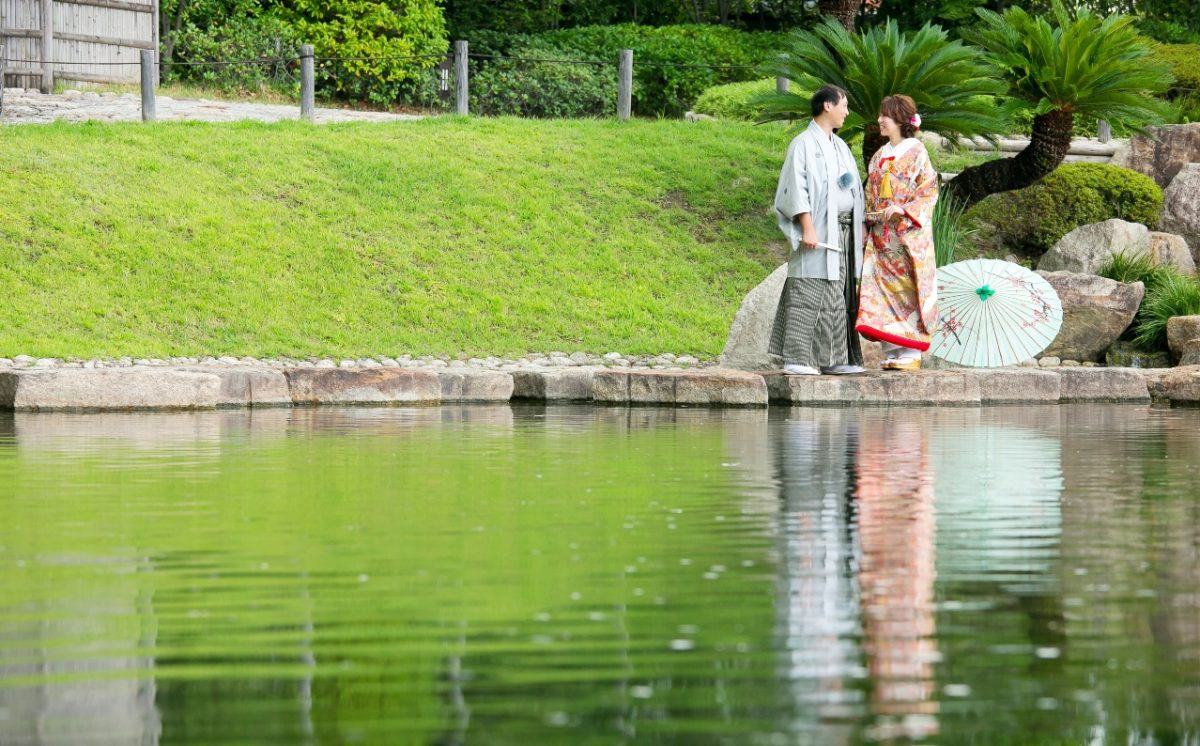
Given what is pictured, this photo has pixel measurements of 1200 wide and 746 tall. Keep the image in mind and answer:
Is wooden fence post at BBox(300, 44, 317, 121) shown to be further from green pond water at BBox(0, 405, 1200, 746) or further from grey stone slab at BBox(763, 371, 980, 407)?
green pond water at BBox(0, 405, 1200, 746)

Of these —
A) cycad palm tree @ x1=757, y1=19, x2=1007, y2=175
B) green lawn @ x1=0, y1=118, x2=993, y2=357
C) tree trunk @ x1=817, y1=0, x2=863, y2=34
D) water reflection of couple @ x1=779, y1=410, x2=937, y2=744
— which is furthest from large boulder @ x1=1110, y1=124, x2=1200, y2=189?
water reflection of couple @ x1=779, y1=410, x2=937, y2=744

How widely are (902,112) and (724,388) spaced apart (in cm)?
234

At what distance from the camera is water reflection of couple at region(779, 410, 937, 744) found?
332 centimetres

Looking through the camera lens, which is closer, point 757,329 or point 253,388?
point 253,388

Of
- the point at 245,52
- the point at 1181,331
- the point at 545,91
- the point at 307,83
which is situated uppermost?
the point at 245,52

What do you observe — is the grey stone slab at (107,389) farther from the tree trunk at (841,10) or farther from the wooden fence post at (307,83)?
the tree trunk at (841,10)

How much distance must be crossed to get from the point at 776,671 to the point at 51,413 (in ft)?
30.3

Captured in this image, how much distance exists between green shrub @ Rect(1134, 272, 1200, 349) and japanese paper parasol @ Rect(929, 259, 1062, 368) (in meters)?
4.00

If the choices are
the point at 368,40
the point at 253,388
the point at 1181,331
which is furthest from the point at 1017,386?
the point at 368,40

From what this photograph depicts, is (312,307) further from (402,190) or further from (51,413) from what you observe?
(51,413)

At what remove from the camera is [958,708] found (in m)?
3.24

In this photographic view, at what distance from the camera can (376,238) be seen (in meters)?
18.9

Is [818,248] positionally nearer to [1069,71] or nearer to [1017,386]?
[1017,386]

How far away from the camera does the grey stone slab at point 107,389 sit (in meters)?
12.0
